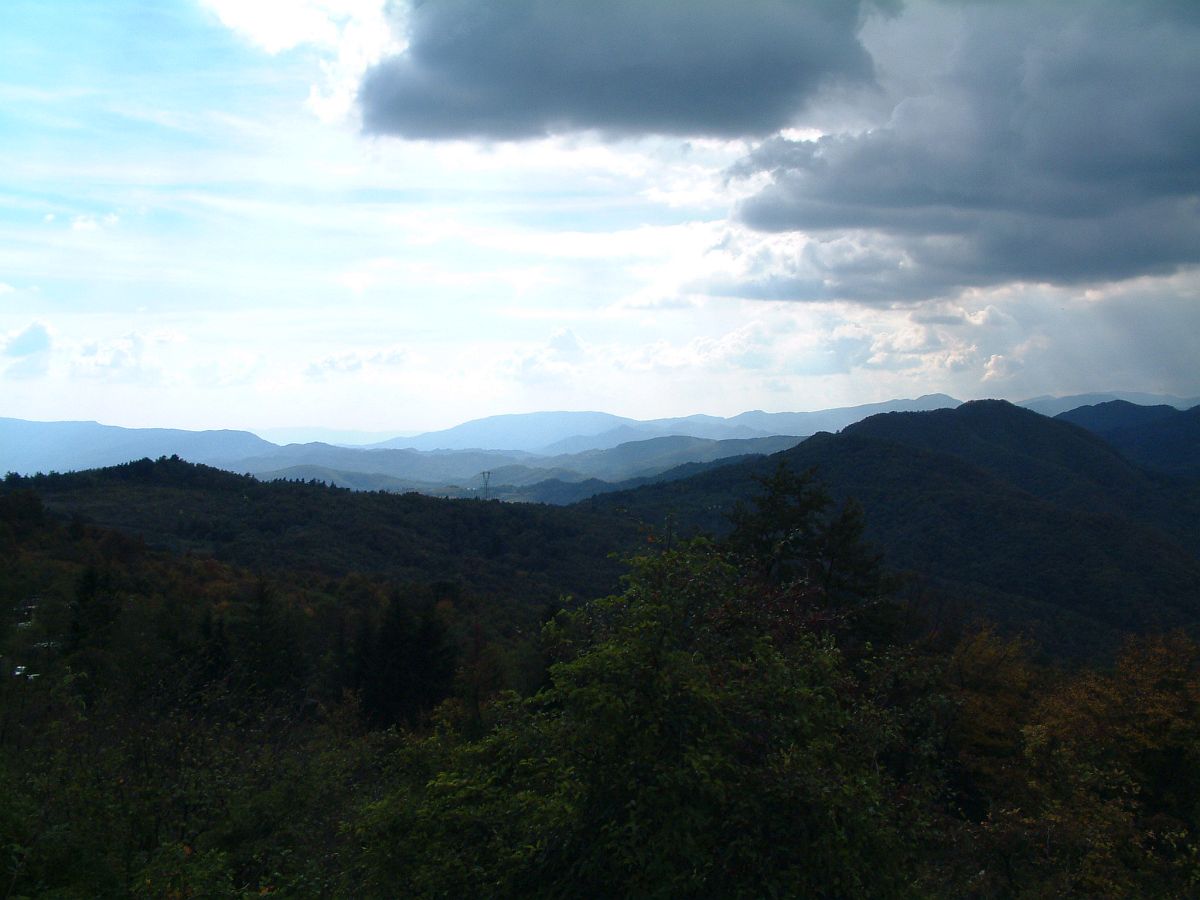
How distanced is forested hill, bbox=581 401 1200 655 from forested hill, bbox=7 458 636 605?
466 inches

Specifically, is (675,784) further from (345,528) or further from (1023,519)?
(1023,519)

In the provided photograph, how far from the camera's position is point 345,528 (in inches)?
3514

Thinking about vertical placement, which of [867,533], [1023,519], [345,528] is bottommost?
[867,533]

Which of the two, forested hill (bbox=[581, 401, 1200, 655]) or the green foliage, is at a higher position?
the green foliage

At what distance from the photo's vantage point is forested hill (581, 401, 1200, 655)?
74688 mm

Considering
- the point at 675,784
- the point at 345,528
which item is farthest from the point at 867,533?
the point at 675,784

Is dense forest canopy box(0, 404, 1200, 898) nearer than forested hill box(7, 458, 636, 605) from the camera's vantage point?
Yes

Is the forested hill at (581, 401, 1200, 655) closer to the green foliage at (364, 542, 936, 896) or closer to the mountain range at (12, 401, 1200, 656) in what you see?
the mountain range at (12, 401, 1200, 656)

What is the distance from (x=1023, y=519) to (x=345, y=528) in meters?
89.1

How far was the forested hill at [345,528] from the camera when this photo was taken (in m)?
75.5

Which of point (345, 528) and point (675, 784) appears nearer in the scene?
point (675, 784)

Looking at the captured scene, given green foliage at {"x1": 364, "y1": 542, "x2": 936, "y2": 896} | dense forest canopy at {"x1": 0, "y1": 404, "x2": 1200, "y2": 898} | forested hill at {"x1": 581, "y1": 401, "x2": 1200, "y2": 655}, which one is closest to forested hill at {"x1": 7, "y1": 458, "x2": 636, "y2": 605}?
forested hill at {"x1": 581, "y1": 401, "x2": 1200, "y2": 655}

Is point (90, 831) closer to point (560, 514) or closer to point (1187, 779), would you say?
point (1187, 779)

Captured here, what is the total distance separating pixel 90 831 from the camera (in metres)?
8.68
